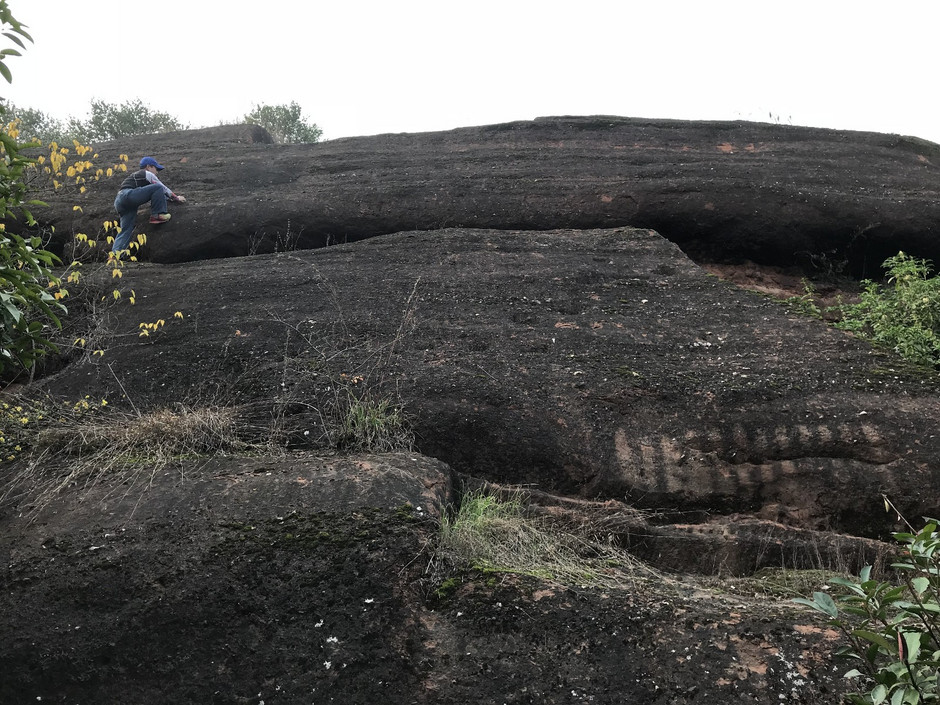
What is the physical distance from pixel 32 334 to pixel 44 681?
2210mm

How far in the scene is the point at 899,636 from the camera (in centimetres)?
332


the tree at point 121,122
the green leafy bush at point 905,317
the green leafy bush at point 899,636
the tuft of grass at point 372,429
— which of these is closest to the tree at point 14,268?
the tuft of grass at point 372,429

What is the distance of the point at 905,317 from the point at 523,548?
168 inches

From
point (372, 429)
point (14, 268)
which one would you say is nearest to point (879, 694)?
point (372, 429)

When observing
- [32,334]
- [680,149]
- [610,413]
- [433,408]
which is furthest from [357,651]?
[680,149]

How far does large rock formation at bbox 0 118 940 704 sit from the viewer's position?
13.2ft

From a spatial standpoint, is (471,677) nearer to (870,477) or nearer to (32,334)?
(870,477)

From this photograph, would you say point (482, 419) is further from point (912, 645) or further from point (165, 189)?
point (165, 189)

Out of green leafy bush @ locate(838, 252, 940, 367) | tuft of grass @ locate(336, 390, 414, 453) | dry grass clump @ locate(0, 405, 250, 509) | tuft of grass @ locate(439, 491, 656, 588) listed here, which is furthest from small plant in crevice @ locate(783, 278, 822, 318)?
dry grass clump @ locate(0, 405, 250, 509)

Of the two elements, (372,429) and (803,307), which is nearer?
(372,429)

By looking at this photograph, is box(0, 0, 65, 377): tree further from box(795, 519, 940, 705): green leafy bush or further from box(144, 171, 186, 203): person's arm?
box(795, 519, 940, 705): green leafy bush

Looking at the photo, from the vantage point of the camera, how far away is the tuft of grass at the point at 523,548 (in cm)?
446

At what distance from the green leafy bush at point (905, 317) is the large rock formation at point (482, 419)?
0.35 metres

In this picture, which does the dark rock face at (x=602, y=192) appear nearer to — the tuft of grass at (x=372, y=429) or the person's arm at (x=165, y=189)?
the person's arm at (x=165, y=189)
